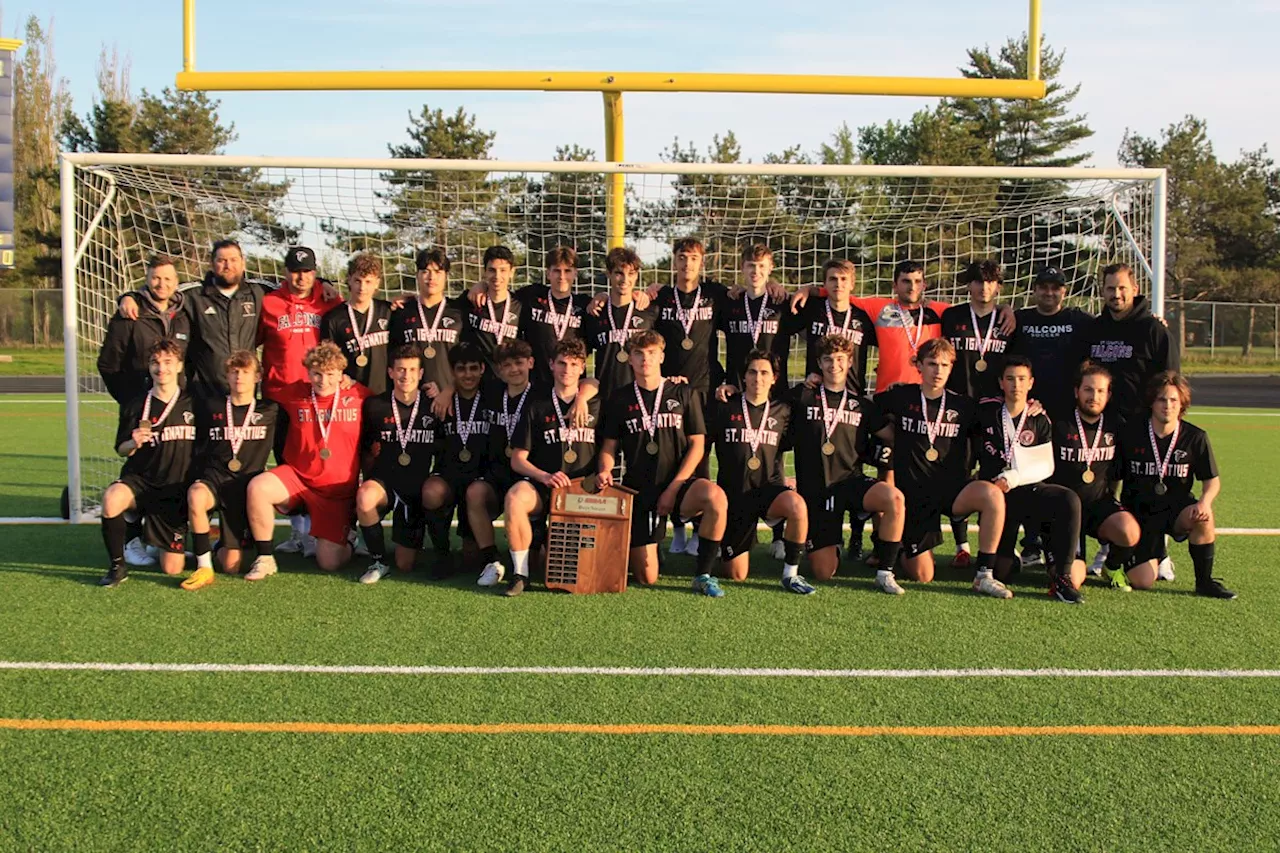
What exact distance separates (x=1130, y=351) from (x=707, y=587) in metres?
2.91

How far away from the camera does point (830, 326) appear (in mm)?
6527

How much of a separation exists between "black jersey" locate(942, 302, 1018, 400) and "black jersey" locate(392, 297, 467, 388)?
9.81 feet

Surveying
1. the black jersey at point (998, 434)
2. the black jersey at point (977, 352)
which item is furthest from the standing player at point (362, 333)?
the black jersey at point (998, 434)

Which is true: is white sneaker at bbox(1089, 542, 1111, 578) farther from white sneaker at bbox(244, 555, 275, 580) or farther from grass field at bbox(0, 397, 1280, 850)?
white sneaker at bbox(244, 555, 275, 580)

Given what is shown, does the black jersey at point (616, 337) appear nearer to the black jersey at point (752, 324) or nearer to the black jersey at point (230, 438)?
the black jersey at point (752, 324)

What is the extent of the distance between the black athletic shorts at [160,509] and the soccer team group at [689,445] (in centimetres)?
1

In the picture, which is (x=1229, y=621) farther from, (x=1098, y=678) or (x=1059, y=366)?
(x=1059, y=366)

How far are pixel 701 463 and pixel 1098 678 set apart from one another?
94.7 inches

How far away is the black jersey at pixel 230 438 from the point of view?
5945 millimetres

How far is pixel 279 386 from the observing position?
6602 mm

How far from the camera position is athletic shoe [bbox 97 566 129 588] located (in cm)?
562

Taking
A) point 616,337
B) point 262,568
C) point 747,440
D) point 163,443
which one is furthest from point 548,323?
point 163,443

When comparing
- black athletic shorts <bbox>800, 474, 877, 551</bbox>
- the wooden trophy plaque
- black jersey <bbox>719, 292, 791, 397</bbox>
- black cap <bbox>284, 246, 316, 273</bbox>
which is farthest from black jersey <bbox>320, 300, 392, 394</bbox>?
black athletic shorts <bbox>800, 474, 877, 551</bbox>

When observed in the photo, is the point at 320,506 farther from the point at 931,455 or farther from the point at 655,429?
the point at 931,455
